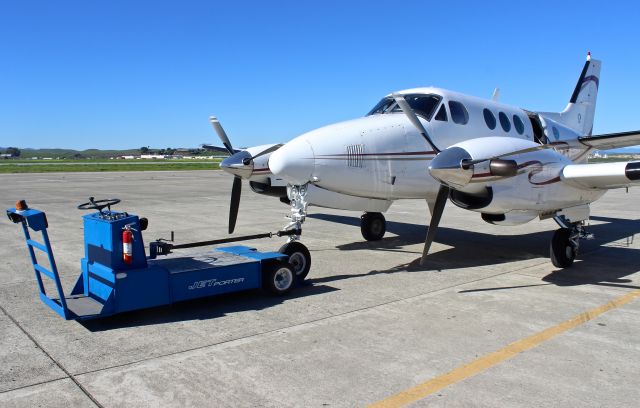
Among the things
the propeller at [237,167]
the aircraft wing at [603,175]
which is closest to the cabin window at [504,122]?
the aircraft wing at [603,175]

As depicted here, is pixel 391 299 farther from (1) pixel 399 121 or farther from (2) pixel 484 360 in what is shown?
(1) pixel 399 121

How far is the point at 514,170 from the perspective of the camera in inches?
305

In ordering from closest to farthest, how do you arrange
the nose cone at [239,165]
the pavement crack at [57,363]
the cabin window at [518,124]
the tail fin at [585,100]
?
the pavement crack at [57,363] < the nose cone at [239,165] < the cabin window at [518,124] < the tail fin at [585,100]

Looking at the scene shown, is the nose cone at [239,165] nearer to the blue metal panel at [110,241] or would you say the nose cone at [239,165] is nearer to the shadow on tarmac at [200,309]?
the shadow on tarmac at [200,309]

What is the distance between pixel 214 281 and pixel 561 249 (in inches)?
254

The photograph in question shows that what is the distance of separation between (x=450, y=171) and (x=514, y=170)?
0.98 m

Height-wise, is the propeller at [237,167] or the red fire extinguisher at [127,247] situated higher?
the propeller at [237,167]

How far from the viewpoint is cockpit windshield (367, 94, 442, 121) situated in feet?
32.9

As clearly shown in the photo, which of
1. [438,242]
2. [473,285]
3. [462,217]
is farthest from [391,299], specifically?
[462,217]

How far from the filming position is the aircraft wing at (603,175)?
857cm

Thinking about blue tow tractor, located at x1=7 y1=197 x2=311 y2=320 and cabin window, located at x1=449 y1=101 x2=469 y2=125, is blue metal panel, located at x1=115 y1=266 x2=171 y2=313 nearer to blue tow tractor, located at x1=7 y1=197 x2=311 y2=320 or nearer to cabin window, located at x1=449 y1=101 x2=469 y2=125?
blue tow tractor, located at x1=7 y1=197 x2=311 y2=320

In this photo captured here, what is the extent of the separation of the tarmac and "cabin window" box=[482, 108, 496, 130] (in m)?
2.85

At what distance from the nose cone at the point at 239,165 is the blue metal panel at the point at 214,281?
3.60 m

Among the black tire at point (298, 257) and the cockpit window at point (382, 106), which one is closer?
the black tire at point (298, 257)
